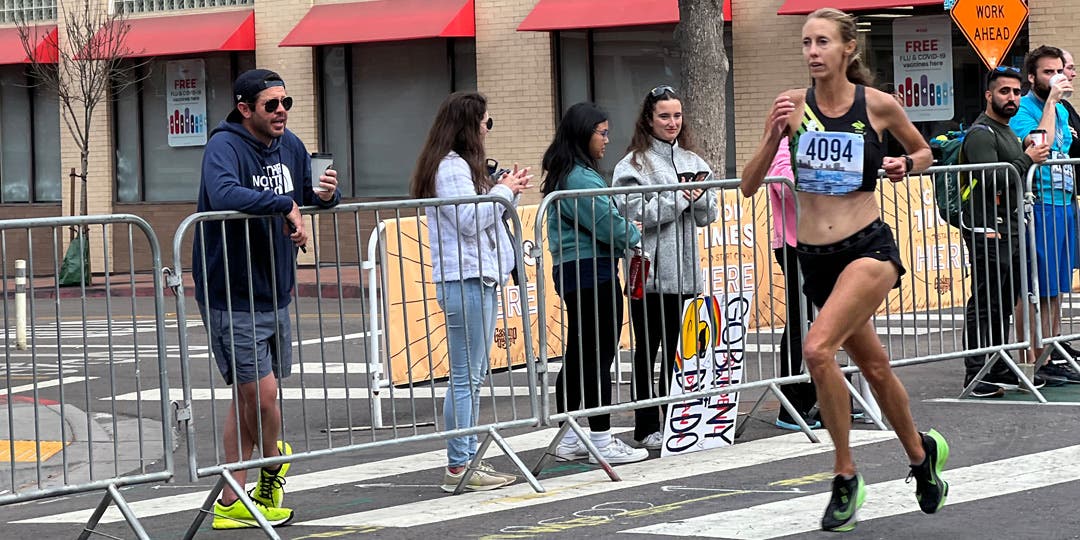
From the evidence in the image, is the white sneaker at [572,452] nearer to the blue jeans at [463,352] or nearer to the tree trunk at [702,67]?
the blue jeans at [463,352]

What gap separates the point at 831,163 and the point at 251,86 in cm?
238

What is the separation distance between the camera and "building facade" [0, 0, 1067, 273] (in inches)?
869

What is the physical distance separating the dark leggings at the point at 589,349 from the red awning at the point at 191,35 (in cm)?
1866

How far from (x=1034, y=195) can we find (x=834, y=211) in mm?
4170

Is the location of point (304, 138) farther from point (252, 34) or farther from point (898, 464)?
point (898, 464)

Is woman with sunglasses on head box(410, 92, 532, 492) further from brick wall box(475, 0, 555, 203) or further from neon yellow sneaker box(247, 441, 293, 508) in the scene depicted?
brick wall box(475, 0, 555, 203)

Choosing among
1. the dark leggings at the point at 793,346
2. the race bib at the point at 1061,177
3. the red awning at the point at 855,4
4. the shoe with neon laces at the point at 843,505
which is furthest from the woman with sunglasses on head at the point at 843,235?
the red awning at the point at 855,4

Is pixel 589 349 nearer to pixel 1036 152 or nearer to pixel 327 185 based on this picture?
pixel 327 185

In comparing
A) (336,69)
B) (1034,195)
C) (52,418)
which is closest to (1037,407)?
(1034,195)

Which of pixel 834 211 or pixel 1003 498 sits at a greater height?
pixel 834 211

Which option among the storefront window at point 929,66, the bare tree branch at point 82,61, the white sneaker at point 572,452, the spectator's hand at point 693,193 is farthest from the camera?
the bare tree branch at point 82,61

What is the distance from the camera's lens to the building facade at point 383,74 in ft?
72.4

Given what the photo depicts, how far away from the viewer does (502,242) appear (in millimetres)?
7895

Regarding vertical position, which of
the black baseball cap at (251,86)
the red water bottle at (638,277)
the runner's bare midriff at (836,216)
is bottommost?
the red water bottle at (638,277)
